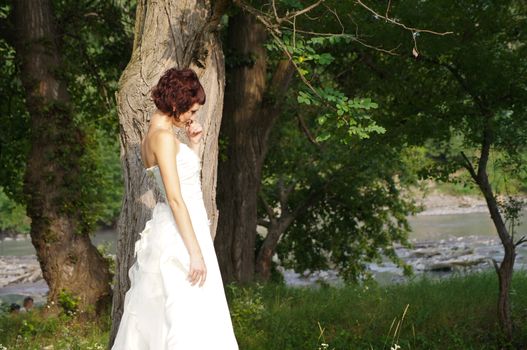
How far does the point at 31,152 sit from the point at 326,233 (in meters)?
7.97

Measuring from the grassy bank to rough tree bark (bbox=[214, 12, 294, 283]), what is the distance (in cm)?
202

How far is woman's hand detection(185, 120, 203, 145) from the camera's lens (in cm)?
567

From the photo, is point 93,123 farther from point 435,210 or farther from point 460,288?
point 435,210

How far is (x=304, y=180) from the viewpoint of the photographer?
54.6 ft

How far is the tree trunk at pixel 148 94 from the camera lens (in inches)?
237

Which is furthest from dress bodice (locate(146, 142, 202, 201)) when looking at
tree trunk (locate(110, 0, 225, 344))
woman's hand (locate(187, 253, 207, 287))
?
tree trunk (locate(110, 0, 225, 344))

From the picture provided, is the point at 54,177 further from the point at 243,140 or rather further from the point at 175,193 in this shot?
the point at 175,193

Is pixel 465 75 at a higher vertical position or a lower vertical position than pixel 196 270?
higher

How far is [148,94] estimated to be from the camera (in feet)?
19.6

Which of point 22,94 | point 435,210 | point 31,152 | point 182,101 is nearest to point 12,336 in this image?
point 31,152

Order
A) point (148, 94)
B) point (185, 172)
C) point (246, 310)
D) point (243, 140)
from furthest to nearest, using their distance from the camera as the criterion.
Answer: point (243, 140), point (246, 310), point (148, 94), point (185, 172)

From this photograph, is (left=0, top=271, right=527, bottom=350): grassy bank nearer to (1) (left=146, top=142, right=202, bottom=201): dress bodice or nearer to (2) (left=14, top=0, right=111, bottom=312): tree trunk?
(2) (left=14, top=0, right=111, bottom=312): tree trunk

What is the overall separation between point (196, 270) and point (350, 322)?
492cm

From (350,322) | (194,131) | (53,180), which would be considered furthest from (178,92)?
(53,180)
